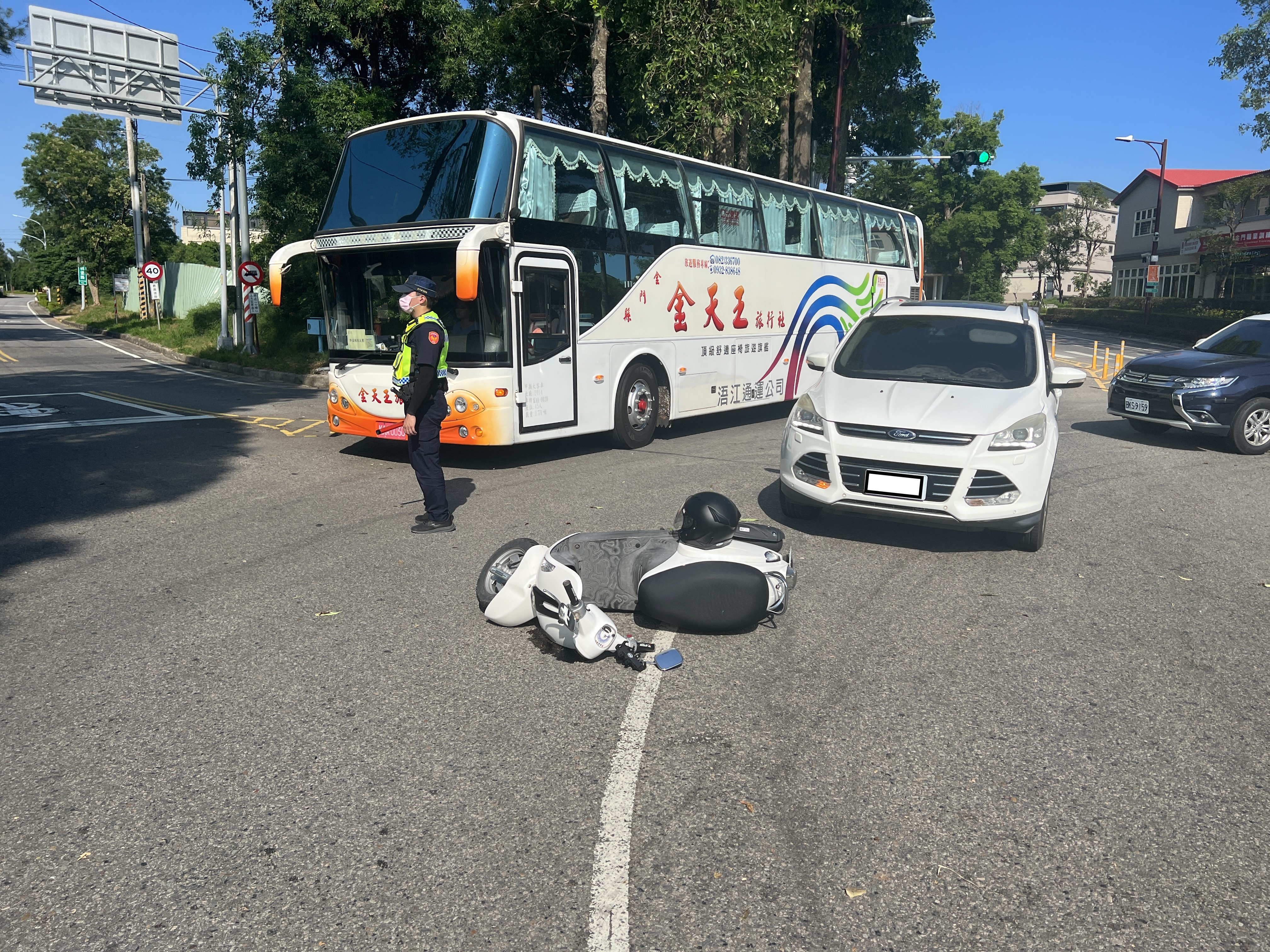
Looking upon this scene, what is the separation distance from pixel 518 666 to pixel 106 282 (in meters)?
61.6

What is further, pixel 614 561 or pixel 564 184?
pixel 564 184

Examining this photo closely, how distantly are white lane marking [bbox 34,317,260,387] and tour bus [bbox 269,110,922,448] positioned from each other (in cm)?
1022

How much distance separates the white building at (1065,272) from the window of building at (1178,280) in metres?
16.3

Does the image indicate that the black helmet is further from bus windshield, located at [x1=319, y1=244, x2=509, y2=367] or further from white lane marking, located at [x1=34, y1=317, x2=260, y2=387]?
white lane marking, located at [x1=34, y1=317, x2=260, y2=387]

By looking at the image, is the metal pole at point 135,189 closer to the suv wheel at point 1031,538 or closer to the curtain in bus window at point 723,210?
the curtain in bus window at point 723,210

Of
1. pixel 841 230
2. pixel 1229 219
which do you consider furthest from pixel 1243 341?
pixel 1229 219

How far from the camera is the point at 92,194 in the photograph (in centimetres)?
5441

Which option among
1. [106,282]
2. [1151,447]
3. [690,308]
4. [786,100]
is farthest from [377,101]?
[106,282]

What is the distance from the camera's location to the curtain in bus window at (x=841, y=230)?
15.4m

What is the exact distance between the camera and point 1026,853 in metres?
3.03

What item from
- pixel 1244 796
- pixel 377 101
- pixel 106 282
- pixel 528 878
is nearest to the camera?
pixel 528 878

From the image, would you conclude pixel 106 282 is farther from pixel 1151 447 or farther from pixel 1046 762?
pixel 1046 762

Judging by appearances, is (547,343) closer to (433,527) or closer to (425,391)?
(425,391)

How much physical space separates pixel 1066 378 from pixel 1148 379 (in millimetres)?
5634
